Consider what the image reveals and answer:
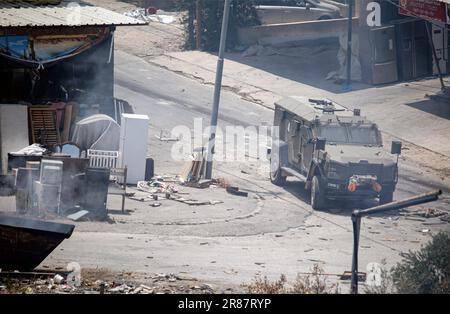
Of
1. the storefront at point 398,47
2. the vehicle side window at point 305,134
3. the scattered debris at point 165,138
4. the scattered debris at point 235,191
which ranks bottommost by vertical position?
the scattered debris at point 235,191

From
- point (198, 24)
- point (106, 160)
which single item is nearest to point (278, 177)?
point (106, 160)

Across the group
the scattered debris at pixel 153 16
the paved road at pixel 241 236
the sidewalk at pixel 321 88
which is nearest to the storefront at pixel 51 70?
the paved road at pixel 241 236

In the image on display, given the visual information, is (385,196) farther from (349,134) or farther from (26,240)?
(26,240)

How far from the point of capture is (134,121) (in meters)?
23.2

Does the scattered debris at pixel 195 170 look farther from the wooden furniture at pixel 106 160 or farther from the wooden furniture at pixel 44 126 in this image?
the wooden furniture at pixel 44 126

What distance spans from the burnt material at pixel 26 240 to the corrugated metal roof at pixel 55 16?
391 inches

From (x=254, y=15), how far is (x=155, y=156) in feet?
47.9

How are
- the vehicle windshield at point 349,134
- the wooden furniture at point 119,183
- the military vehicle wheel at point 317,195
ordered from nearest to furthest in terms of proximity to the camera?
the wooden furniture at point 119,183 → the military vehicle wheel at point 317,195 → the vehicle windshield at point 349,134

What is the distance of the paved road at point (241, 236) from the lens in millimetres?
16281

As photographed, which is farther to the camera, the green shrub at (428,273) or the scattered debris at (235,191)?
the scattered debris at (235,191)

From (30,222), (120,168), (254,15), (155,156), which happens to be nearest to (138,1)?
(254,15)

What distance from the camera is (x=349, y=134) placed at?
22281 millimetres

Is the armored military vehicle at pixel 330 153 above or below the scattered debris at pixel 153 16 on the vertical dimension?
below

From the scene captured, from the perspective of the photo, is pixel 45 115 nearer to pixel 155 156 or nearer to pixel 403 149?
pixel 155 156
